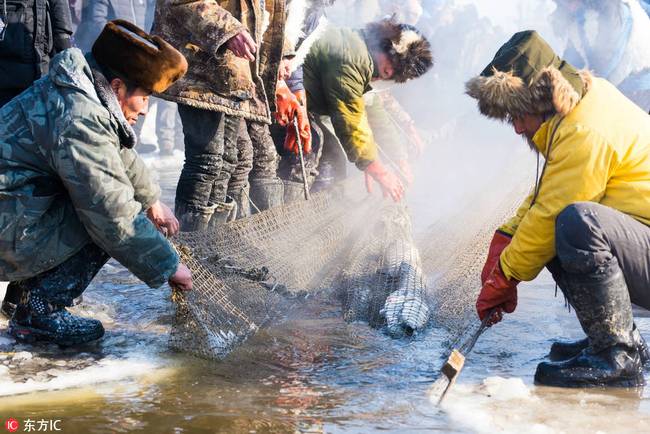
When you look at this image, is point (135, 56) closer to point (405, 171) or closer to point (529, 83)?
point (529, 83)

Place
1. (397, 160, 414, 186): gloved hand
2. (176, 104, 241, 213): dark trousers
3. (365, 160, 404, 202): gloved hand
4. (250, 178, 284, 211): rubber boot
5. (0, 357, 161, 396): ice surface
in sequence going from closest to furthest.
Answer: (0, 357, 161, 396): ice surface < (176, 104, 241, 213): dark trousers < (250, 178, 284, 211): rubber boot < (365, 160, 404, 202): gloved hand < (397, 160, 414, 186): gloved hand

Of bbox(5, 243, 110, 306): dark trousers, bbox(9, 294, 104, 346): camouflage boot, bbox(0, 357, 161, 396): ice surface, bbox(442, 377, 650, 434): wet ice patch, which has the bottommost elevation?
bbox(442, 377, 650, 434): wet ice patch

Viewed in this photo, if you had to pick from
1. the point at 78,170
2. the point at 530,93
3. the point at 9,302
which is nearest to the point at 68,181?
the point at 78,170

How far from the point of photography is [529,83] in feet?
11.8

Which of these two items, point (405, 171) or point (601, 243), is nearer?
point (601, 243)

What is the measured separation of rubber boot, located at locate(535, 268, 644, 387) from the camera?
3561 mm

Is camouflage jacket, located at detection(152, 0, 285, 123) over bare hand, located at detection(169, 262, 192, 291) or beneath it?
over

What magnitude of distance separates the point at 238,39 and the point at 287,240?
4.40 feet

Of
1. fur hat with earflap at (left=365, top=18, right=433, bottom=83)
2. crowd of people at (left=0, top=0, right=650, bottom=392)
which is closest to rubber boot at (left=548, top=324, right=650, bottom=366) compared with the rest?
crowd of people at (left=0, top=0, right=650, bottom=392)

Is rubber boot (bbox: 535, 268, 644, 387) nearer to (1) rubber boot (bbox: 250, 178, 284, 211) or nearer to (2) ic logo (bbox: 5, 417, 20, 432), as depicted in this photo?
(2) ic logo (bbox: 5, 417, 20, 432)

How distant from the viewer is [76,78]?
3.39m

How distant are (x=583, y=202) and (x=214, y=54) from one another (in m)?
2.32

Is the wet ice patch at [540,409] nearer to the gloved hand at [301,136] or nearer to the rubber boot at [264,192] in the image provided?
the rubber boot at [264,192]

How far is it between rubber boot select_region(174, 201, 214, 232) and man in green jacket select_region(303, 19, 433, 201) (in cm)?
159
